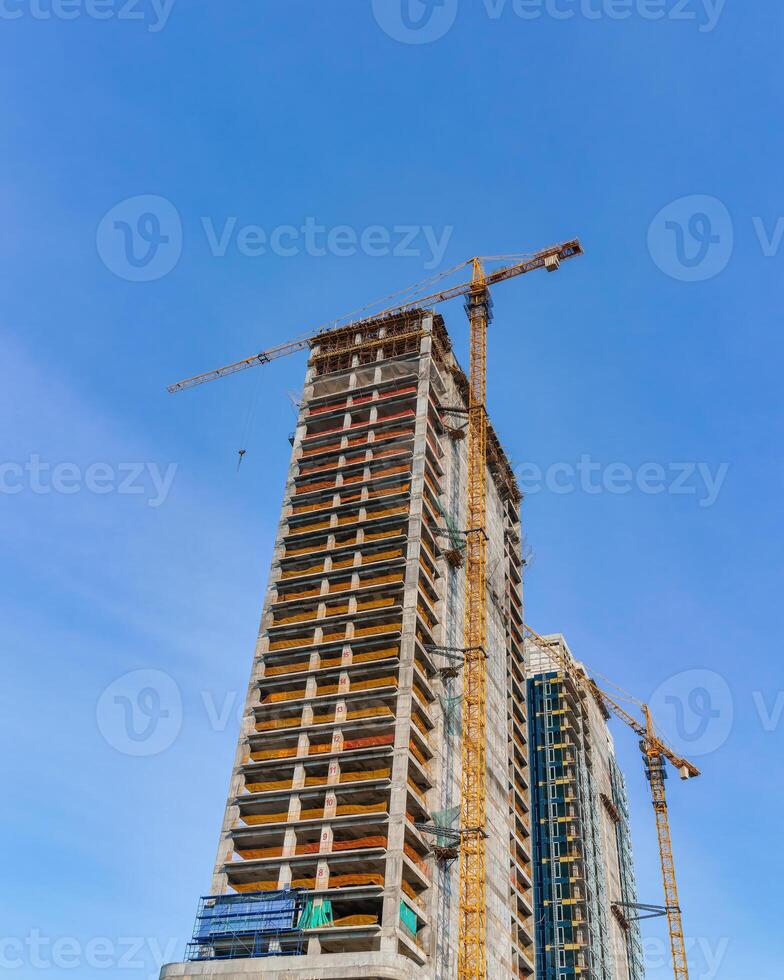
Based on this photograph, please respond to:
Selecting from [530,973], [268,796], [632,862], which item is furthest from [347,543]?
[632,862]

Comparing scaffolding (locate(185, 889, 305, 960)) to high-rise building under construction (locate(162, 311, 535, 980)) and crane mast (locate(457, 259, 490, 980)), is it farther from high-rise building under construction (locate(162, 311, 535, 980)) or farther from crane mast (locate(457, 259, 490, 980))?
crane mast (locate(457, 259, 490, 980))

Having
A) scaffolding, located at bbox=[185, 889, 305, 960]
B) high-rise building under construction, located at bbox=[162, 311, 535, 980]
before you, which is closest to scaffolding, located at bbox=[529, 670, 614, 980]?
high-rise building under construction, located at bbox=[162, 311, 535, 980]

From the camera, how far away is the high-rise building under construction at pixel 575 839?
420 ft

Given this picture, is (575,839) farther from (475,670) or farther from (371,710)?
(371,710)

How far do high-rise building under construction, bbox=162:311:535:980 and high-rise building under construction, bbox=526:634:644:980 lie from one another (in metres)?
18.9

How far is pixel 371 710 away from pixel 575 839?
55948mm

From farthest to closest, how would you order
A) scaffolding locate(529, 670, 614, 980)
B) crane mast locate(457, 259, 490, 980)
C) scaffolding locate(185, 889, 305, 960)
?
scaffolding locate(529, 670, 614, 980) < crane mast locate(457, 259, 490, 980) < scaffolding locate(185, 889, 305, 960)

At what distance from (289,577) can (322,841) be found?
30.7 metres

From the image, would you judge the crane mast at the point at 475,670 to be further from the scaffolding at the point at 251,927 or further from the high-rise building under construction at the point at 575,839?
the high-rise building under construction at the point at 575,839

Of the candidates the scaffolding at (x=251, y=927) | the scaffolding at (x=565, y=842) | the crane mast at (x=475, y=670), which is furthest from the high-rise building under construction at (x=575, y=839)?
the scaffolding at (x=251, y=927)

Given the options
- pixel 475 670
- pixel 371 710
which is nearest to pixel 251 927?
pixel 371 710

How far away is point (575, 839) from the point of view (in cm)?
13525

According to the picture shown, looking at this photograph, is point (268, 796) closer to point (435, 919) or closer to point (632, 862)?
point (435, 919)

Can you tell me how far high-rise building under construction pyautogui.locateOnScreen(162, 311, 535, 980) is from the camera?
8088 centimetres
